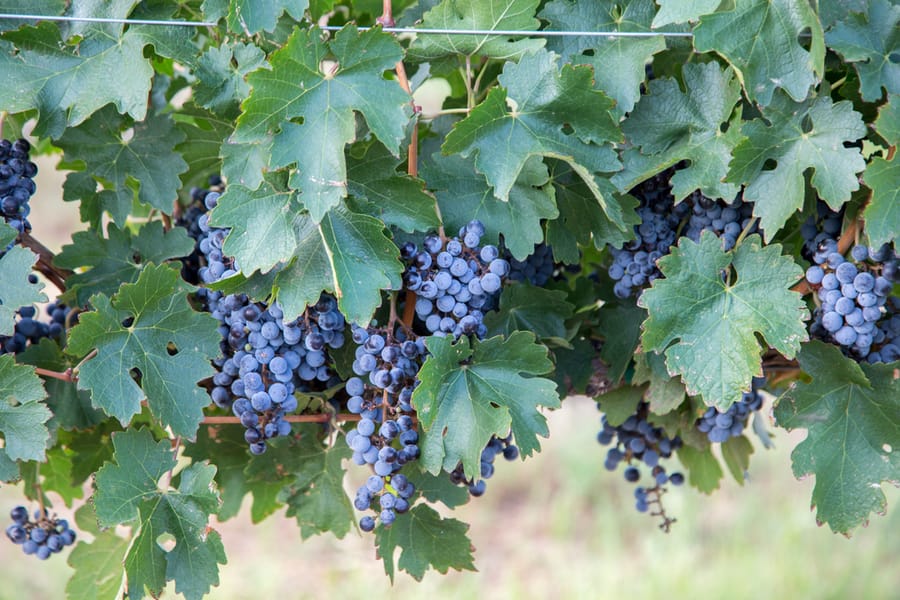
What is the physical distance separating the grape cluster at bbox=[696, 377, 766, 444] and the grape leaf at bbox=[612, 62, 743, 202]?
1.22ft

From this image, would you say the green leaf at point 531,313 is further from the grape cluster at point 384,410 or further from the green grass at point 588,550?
the green grass at point 588,550

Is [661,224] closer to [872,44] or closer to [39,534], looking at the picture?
[872,44]

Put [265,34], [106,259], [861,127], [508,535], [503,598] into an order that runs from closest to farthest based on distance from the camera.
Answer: [861,127] < [265,34] < [106,259] < [503,598] < [508,535]

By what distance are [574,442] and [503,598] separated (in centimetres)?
96

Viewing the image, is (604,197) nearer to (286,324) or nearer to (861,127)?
(861,127)

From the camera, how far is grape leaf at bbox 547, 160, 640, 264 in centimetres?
116

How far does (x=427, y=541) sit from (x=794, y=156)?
2.45ft

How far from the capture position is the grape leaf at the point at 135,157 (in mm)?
1234

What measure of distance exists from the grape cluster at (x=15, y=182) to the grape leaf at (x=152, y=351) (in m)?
0.20

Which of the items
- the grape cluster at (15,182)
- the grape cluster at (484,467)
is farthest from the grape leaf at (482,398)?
the grape cluster at (15,182)

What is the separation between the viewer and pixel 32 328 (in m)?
1.31

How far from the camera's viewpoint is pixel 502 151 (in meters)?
1.06

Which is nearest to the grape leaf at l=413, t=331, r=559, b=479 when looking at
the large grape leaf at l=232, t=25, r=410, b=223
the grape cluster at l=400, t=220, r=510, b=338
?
the grape cluster at l=400, t=220, r=510, b=338

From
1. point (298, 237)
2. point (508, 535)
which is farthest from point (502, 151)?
point (508, 535)
